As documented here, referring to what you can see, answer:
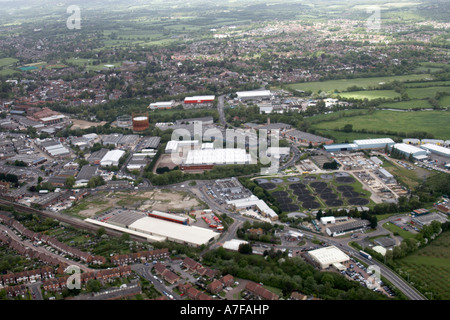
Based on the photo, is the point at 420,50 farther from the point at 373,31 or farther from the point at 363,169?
the point at 363,169

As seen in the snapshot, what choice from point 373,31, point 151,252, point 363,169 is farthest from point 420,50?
point 151,252

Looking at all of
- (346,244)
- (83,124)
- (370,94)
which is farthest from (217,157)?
(370,94)

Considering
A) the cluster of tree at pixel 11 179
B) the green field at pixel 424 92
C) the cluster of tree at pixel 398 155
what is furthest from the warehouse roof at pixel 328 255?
the green field at pixel 424 92

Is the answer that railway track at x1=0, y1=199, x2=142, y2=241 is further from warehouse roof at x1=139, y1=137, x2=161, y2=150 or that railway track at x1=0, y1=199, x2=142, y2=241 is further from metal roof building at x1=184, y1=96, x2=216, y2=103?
metal roof building at x1=184, y1=96, x2=216, y2=103

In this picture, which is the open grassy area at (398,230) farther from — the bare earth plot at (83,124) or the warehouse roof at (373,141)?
the bare earth plot at (83,124)

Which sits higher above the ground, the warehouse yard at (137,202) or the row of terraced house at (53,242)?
the row of terraced house at (53,242)

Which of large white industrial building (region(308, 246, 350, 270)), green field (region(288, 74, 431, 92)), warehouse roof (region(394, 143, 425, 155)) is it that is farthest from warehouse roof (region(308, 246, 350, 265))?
green field (region(288, 74, 431, 92))
